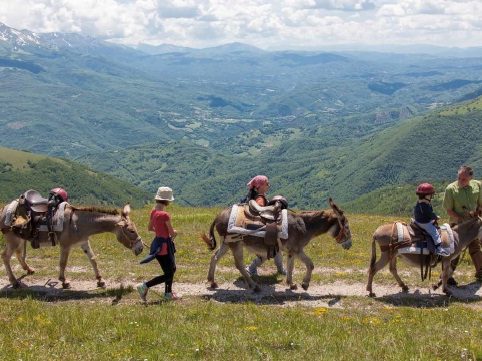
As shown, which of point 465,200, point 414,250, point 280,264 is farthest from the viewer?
point 280,264

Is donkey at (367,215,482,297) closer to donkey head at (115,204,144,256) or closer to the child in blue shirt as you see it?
the child in blue shirt

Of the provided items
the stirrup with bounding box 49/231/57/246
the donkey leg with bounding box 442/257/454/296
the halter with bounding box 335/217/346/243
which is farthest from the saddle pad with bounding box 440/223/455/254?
the stirrup with bounding box 49/231/57/246

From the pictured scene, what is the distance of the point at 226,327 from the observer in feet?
33.8

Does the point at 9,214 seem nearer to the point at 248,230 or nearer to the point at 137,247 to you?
the point at 137,247

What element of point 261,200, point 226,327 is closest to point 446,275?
point 261,200

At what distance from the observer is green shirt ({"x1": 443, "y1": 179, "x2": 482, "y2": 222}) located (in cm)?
1655

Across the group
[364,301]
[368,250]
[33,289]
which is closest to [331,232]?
[364,301]

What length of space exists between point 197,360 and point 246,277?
24.5ft

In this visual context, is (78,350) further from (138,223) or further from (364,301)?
(138,223)

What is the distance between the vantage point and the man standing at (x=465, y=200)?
16.5 meters

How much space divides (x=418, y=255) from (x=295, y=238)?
3773mm

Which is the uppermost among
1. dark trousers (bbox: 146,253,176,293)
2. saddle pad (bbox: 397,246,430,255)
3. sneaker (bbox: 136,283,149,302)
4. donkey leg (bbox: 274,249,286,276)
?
saddle pad (bbox: 397,246,430,255)

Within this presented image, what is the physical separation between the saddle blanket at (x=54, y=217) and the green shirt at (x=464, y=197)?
12.9m

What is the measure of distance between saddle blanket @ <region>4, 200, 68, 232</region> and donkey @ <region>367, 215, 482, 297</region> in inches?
390
